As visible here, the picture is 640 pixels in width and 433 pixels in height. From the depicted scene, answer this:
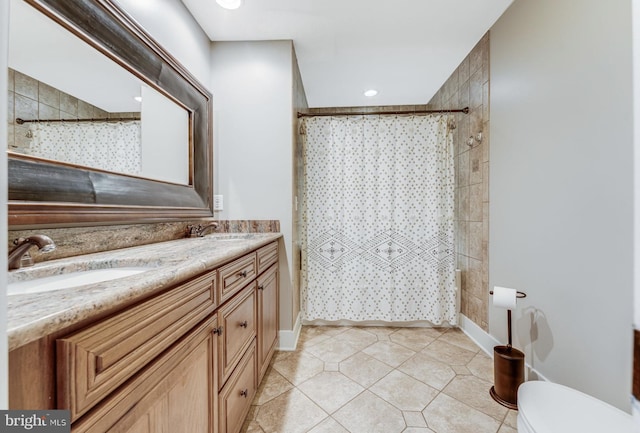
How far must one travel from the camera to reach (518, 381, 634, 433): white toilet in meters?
1.01

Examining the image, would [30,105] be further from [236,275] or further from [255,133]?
[255,133]

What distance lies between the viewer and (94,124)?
1115mm

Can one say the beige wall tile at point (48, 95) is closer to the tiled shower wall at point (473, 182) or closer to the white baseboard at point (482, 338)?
the tiled shower wall at point (473, 182)

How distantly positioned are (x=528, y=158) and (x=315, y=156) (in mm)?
1543

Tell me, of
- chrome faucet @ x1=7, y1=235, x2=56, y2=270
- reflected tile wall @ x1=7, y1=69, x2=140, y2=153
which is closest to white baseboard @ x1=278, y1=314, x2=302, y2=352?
chrome faucet @ x1=7, y1=235, x2=56, y2=270

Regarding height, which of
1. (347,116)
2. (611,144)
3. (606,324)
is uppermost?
(347,116)

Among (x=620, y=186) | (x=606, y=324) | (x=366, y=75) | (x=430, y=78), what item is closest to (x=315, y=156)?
(x=366, y=75)

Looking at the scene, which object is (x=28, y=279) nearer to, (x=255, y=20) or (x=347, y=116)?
(x=255, y=20)

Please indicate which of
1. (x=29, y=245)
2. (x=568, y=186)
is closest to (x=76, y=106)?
(x=29, y=245)

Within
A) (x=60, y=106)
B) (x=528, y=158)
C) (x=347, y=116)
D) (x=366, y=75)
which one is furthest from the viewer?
(x=366, y=75)

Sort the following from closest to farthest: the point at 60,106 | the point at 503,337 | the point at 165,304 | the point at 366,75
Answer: the point at 165,304
the point at 60,106
the point at 503,337
the point at 366,75

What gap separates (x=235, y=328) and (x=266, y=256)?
56 centimetres

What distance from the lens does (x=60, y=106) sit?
0.98 meters

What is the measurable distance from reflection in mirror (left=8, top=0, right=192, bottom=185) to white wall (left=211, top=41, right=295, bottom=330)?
54 cm
